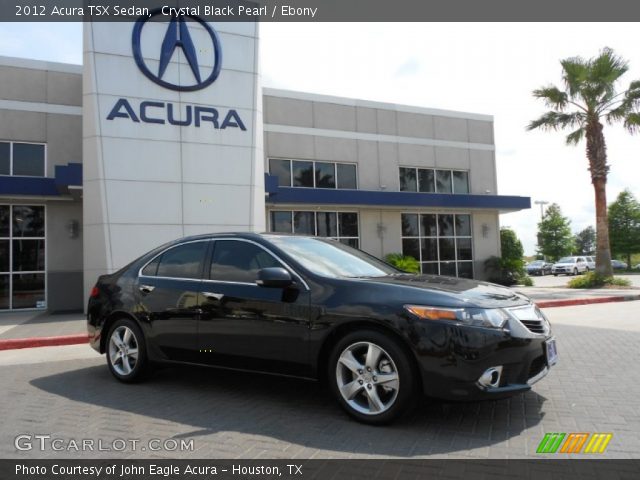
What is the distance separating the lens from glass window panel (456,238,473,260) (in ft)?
71.7

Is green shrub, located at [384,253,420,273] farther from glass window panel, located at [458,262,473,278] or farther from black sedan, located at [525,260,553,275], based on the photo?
black sedan, located at [525,260,553,275]

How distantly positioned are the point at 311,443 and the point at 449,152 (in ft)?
65.0

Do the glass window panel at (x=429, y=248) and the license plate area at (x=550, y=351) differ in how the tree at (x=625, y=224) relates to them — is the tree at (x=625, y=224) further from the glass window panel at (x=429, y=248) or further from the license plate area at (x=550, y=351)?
the license plate area at (x=550, y=351)

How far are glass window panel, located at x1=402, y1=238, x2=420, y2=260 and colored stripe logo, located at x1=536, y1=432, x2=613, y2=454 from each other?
55.8 feet

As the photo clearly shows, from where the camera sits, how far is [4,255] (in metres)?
14.9

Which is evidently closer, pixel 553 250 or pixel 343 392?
pixel 343 392

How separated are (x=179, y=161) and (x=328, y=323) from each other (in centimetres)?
1016

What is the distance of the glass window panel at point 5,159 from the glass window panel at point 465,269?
668 inches

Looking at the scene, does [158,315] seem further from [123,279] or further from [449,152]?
[449,152]

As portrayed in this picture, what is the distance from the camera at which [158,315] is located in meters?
5.28

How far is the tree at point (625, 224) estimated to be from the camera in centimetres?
4828

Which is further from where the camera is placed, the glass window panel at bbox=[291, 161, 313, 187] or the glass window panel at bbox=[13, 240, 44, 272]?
the glass window panel at bbox=[291, 161, 313, 187]

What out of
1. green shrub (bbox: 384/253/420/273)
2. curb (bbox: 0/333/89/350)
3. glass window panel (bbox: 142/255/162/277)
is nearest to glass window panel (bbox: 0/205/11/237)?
curb (bbox: 0/333/89/350)
